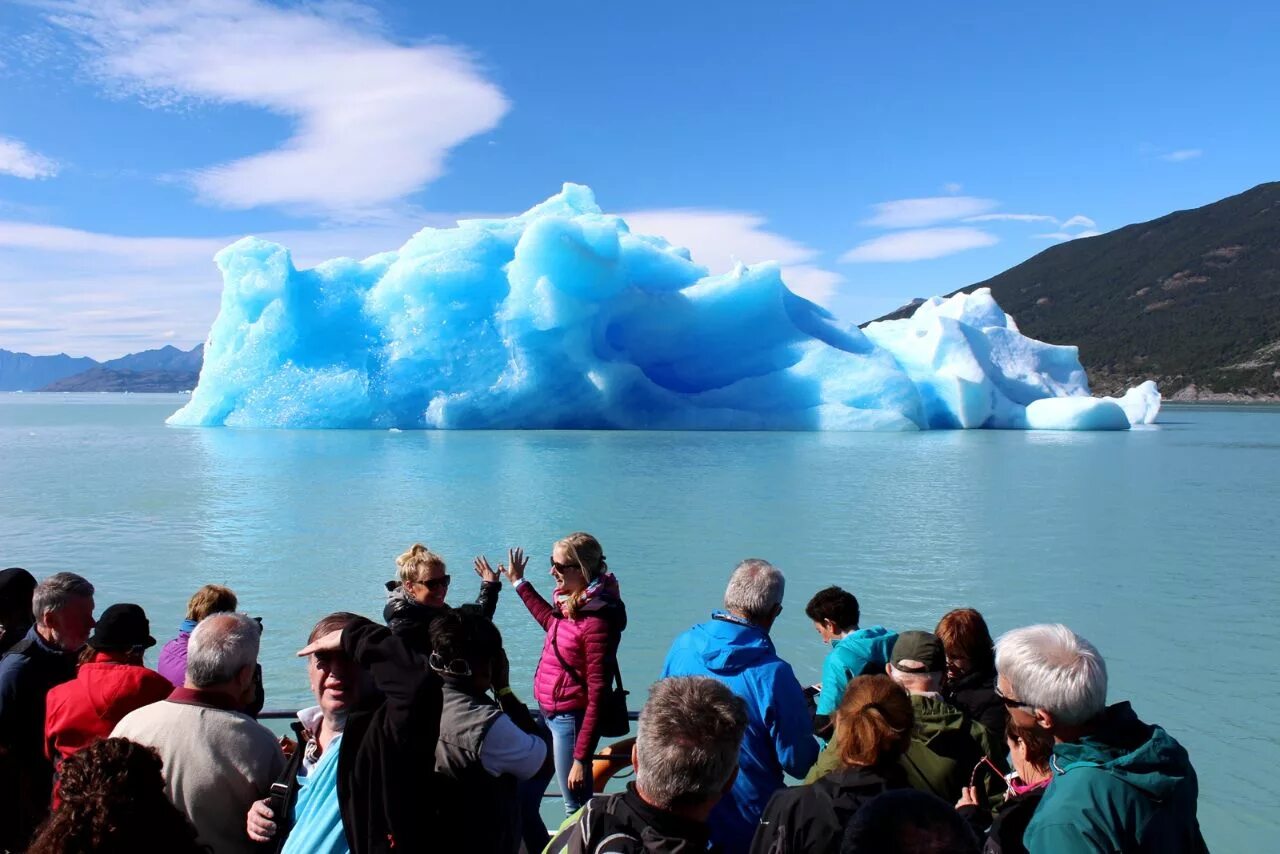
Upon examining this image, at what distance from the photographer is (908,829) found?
41.9 inches

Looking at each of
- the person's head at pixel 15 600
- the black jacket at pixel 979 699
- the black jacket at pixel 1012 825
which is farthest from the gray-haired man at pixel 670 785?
the person's head at pixel 15 600

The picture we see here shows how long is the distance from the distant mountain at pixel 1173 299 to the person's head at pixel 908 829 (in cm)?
6921

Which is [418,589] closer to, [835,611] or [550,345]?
[835,611]

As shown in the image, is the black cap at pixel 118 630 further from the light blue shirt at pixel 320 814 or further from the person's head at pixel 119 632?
the light blue shirt at pixel 320 814

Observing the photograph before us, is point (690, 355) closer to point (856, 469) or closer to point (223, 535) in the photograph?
point (856, 469)

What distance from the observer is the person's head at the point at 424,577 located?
2430mm

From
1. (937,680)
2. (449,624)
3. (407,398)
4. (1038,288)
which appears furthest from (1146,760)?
(1038,288)

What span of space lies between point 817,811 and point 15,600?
6.40ft

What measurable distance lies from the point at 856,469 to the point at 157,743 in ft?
41.4

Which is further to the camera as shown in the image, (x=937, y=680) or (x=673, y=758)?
(x=937, y=680)

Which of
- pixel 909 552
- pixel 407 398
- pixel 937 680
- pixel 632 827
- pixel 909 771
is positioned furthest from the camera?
pixel 407 398

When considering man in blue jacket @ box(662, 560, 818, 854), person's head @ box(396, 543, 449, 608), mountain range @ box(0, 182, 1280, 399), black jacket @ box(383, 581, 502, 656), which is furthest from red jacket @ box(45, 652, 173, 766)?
mountain range @ box(0, 182, 1280, 399)

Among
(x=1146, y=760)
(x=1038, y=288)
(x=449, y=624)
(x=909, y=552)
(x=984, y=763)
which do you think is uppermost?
(x=1038, y=288)

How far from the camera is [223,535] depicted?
8.05 metres
